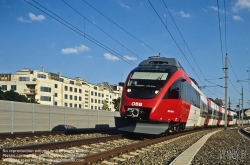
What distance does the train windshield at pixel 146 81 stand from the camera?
625 inches

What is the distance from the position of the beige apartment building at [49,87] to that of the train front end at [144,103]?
71.2 meters

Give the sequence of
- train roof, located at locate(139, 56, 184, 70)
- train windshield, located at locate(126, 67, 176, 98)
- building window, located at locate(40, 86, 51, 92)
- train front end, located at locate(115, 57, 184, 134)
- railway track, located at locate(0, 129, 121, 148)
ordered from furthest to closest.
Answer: building window, located at locate(40, 86, 51, 92), train roof, located at locate(139, 56, 184, 70), train windshield, located at locate(126, 67, 176, 98), train front end, located at locate(115, 57, 184, 134), railway track, located at locate(0, 129, 121, 148)

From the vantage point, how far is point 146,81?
16297 millimetres

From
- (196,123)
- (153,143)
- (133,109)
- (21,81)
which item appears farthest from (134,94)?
(21,81)

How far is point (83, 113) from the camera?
1133 inches

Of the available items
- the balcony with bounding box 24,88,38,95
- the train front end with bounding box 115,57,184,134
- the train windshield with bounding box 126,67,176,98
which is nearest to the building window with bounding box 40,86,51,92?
the balcony with bounding box 24,88,38,95

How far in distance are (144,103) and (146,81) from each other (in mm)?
1297

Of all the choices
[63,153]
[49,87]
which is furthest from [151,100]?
[49,87]

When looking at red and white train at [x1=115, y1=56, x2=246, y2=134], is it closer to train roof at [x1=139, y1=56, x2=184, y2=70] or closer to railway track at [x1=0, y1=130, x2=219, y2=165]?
train roof at [x1=139, y1=56, x2=184, y2=70]

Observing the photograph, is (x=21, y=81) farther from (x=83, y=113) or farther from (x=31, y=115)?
(x=31, y=115)

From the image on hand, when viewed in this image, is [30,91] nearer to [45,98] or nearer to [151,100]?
[45,98]

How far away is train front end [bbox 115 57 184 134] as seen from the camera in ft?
51.0

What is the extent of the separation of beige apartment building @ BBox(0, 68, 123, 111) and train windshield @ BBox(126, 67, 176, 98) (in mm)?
70846

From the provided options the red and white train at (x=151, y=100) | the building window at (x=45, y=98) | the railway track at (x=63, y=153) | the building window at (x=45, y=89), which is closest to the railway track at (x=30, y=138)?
the railway track at (x=63, y=153)
